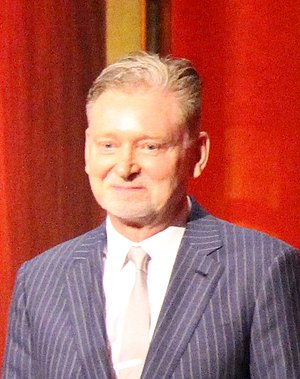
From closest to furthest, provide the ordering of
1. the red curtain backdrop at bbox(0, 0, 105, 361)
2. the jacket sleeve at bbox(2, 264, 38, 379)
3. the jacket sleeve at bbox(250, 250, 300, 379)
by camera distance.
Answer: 1. the jacket sleeve at bbox(250, 250, 300, 379)
2. the jacket sleeve at bbox(2, 264, 38, 379)
3. the red curtain backdrop at bbox(0, 0, 105, 361)

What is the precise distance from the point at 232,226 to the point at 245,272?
0.09 metres

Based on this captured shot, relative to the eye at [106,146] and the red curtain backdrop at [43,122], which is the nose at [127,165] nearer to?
the eye at [106,146]

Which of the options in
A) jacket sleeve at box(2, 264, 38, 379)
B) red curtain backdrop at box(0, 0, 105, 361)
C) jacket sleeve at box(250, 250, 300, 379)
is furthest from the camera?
red curtain backdrop at box(0, 0, 105, 361)

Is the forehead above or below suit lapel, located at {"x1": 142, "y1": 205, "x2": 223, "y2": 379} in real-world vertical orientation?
above

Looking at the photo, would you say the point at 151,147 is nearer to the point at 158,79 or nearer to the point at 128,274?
the point at 158,79

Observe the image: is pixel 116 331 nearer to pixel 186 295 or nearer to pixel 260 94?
pixel 186 295

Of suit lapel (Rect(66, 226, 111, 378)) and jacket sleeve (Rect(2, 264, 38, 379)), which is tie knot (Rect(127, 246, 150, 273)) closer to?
suit lapel (Rect(66, 226, 111, 378))

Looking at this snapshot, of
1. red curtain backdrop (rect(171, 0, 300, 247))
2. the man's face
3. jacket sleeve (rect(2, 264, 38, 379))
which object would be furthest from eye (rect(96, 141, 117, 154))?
red curtain backdrop (rect(171, 0, 300, 247))

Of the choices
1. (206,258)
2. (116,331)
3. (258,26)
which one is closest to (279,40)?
(258,26)

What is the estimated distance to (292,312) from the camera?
3.30 feet

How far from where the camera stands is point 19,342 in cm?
112

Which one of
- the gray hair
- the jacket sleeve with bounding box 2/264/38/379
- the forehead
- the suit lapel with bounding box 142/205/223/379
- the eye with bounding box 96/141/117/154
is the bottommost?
the jacket sleeve with bounding box 2/264/38/379

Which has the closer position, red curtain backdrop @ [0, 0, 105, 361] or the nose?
the nose

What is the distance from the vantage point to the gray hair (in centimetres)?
102
